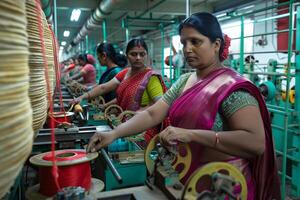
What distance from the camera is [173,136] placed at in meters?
0.94

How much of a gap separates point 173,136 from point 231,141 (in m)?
0.24

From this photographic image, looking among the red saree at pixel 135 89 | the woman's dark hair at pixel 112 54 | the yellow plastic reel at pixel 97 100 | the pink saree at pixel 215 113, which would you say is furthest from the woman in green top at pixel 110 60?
the pink saree at pixel 215 113

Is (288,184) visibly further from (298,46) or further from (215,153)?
(215,153)

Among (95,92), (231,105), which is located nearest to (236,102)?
(231,105)

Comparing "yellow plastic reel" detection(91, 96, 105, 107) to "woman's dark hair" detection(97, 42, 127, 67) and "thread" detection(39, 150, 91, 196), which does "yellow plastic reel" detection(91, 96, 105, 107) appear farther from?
"thread" detection(39, 150, 91, 196)

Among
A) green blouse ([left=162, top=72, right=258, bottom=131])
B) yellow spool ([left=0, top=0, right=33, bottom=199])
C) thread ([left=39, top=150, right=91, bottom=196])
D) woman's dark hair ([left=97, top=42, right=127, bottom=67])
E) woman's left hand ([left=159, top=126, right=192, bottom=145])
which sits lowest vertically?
thread ([left=39, top=150, right=91, bottom=196])

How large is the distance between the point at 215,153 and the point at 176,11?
17.4 ft

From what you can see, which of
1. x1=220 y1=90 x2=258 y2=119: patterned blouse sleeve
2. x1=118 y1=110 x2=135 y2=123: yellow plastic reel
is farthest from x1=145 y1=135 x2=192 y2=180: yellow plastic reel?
x1=118 y1=110 x2=135 y2=123: yellow plastic reel

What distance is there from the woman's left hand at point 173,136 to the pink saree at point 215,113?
19 centimetres

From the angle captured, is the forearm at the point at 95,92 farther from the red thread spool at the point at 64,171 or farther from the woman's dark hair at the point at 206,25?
the red thread spool at the point at 64,171

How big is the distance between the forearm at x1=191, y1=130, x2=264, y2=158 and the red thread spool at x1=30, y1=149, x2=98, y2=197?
383mm

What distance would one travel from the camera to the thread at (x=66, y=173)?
869 millimetres

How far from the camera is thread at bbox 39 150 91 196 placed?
0.87 metres

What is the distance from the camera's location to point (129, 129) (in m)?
1.32
